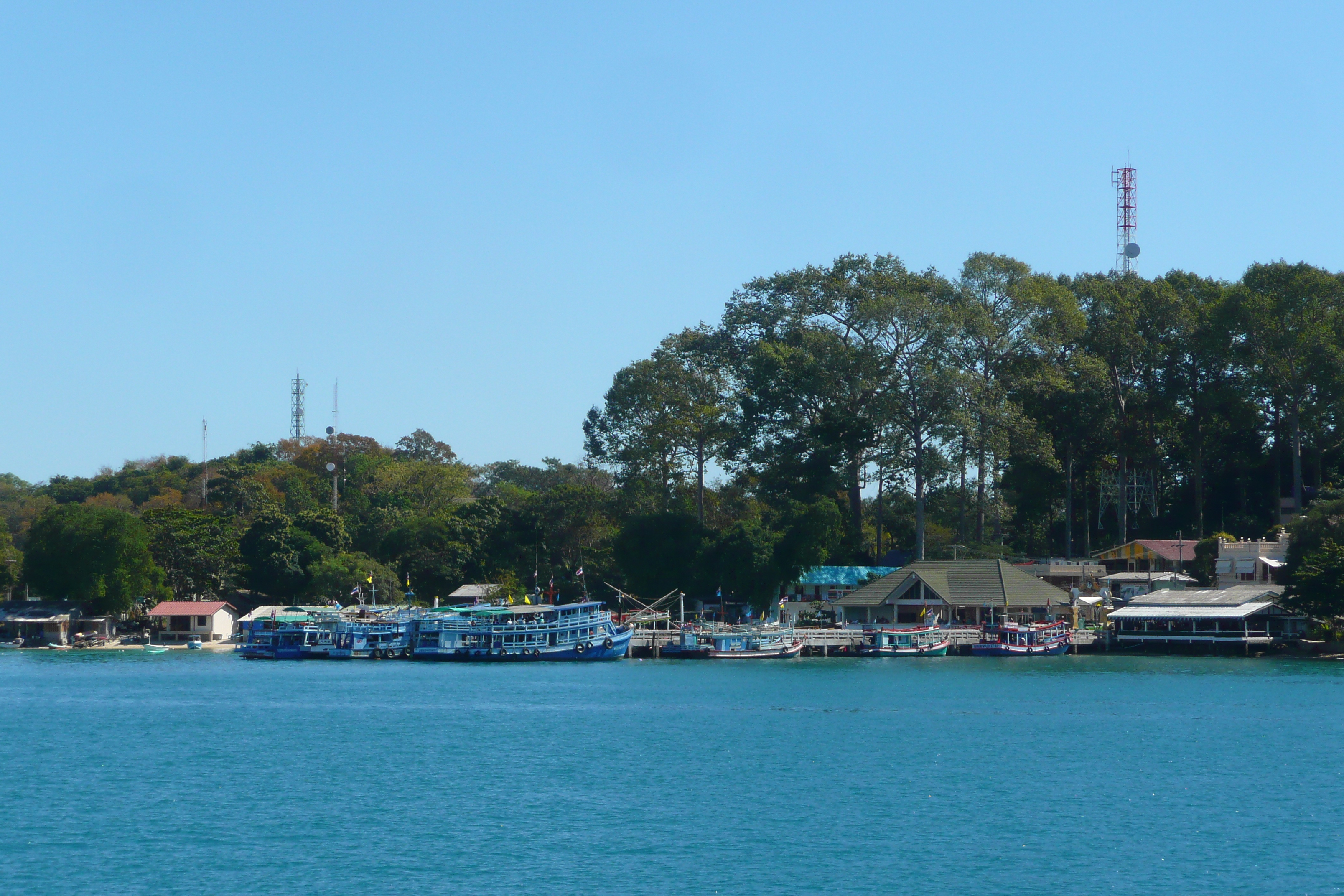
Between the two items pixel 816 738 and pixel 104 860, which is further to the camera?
pixel 816 738

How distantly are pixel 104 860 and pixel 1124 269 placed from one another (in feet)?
272

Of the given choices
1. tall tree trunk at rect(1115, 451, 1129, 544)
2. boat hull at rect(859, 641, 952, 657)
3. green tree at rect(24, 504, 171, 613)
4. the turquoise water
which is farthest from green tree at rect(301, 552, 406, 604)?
tall tree trunk at rect(1115, 451, 1129, 544)

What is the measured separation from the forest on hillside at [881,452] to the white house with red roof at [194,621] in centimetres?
254

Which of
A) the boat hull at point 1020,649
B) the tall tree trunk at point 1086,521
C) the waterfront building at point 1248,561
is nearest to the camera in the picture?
the boat hull at point 1020,649

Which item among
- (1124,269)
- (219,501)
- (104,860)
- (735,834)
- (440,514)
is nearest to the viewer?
(104,860)

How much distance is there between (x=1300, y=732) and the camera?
4447cm

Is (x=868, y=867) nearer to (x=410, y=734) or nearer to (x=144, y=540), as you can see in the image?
(x=410, y=734)

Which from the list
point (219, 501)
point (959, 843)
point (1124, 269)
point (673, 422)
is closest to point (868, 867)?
point (959, 843)

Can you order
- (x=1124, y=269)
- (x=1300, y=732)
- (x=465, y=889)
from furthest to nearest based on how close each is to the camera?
(x=1124, y=269)
(x=1300, y=732)
(x=465, y=889)

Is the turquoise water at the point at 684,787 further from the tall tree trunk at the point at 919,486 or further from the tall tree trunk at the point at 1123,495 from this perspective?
the tall tree trunk at the point at 1123,495

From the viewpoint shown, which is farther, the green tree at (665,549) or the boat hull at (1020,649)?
the green tree at (665,549)

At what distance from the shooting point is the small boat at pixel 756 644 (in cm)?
7644

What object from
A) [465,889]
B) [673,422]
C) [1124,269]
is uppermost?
[1124,269]

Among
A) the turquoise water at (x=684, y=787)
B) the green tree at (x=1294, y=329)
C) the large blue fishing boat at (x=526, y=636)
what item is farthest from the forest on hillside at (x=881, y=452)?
the turquoise water at (x=684, y=787)
